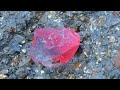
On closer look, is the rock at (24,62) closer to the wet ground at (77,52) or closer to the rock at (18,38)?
the wet ground at (77,52)

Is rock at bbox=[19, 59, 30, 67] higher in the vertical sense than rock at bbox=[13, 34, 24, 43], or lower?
lower

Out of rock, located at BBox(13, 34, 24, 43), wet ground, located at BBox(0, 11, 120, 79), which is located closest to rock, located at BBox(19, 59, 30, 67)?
wet ground, located at BBox(0, 11, 120, 79)

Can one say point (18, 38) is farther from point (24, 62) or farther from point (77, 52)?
point (77, 52)

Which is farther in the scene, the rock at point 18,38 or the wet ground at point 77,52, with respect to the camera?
the rock at point 18,38

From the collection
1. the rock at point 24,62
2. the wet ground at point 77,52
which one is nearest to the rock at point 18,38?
the wet ground at point 77,52

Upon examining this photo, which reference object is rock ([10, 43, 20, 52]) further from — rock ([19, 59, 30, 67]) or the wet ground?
rock ([19, 59, 30, 67])

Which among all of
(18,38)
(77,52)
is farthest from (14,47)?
(77,52)
